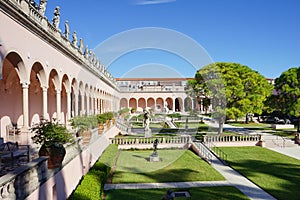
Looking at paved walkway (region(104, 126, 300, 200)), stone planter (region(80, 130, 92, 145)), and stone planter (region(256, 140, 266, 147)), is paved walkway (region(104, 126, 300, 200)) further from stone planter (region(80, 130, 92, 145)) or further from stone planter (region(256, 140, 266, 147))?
stone planter (region(256, 140, 266, 147))

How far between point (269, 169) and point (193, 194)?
6.28 metres

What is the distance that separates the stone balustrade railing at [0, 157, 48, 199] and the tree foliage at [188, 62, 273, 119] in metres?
18.8

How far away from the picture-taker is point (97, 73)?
30.1 metres

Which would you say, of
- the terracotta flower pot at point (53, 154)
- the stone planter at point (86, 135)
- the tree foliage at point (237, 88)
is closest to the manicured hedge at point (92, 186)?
the terracotta flower pot at point (53, 154)

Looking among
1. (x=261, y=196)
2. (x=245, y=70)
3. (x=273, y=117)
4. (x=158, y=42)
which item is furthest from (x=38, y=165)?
(x=273, y=117)

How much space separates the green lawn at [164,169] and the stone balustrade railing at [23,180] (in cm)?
667

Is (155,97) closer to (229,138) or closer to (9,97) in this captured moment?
(229,138)

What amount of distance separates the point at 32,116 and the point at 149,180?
9.74 m

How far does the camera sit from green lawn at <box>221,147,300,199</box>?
434 inches

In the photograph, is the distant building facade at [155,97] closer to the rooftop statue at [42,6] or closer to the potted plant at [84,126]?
the potted plant at [84,126]

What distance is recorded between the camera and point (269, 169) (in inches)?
567

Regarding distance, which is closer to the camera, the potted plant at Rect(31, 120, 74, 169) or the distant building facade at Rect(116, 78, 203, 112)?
the potted plant at Rect(31, 120, 74, 169)

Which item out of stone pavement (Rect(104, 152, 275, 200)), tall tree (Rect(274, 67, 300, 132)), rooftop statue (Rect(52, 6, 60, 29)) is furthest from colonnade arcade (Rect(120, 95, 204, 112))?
stone pavement (Rect(104, 152, 275, 200))

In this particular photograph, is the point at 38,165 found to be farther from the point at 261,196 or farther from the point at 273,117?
the point at 273,117
